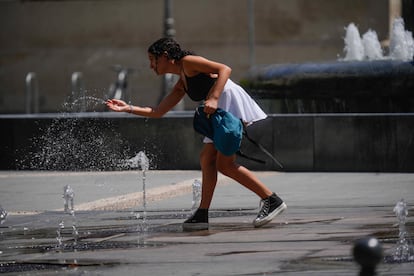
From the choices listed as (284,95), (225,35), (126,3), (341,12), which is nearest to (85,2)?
(126,3)

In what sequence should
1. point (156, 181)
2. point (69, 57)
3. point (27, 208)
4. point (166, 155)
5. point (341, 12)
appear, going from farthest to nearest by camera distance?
point (69, 57), point (341, 12), point (166, 155), point (156, 181), point (27, 208)

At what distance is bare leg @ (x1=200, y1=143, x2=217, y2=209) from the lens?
921 cm

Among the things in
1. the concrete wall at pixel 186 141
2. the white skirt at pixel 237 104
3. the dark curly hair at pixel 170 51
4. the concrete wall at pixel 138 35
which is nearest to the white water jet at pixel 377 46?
the concrete wall at pixel 186 141

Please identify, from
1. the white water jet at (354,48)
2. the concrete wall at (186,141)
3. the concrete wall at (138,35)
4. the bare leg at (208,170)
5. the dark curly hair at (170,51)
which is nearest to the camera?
the dark curly hair at (170,51)

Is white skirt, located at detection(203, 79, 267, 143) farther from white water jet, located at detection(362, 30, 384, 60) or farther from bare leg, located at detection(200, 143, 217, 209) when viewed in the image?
white water jet, located at detection(362, 30, 384, 60)

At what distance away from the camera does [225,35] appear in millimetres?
36469

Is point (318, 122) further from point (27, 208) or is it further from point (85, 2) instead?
point (85, 2)

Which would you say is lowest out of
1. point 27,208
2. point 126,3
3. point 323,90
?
point 27,208

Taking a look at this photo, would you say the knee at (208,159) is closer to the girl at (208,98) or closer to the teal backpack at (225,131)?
the girl at (208,98)

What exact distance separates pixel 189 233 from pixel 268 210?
0.63m

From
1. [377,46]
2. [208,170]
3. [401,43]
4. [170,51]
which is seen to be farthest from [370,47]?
[170,51]

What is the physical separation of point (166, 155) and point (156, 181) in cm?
136

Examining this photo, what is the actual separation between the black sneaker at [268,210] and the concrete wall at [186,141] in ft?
16.3

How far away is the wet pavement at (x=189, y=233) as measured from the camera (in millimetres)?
7258
